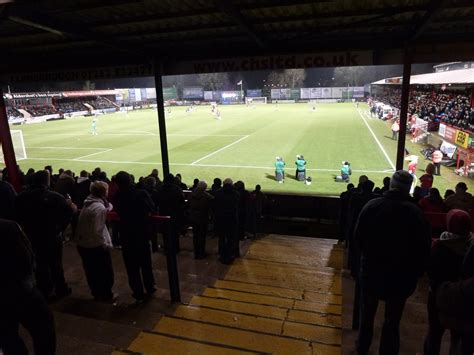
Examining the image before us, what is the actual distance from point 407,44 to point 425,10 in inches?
63.2

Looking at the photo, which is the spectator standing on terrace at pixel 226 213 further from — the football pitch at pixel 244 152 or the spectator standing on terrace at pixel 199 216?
the football pitch at pixel 244 152

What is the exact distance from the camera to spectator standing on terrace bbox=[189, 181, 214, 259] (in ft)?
23.3

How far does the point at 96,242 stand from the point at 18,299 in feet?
5.40

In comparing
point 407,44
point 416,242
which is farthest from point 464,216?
point 407,44

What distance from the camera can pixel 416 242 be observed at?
3314 millimetres

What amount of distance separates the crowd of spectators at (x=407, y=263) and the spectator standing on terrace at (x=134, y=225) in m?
2.67

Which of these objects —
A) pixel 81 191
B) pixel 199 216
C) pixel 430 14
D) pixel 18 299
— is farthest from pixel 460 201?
pixel 81 191

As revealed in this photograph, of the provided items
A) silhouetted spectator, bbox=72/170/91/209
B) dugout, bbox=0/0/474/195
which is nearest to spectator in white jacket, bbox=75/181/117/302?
dugout, bbox=0/0/474/195

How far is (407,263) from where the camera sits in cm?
336

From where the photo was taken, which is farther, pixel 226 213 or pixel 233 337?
pixel 226 213

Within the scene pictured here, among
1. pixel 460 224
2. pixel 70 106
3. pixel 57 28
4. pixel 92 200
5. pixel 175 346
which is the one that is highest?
pixel 57 28

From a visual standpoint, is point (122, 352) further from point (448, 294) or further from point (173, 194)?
point (173, 194)

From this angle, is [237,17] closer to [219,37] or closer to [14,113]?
[219,37]

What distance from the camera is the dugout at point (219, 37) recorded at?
20.0ft
